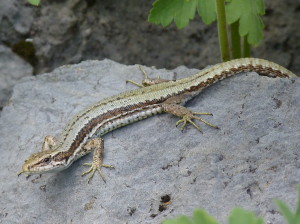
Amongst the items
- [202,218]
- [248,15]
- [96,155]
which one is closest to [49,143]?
[96,155]

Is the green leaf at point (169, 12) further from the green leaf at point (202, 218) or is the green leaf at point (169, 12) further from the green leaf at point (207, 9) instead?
the green leaf at point (202, 218)

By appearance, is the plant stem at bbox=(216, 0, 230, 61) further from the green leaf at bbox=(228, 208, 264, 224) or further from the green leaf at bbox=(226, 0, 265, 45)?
the green leaf at bbox=(228, 208, 264, 224)

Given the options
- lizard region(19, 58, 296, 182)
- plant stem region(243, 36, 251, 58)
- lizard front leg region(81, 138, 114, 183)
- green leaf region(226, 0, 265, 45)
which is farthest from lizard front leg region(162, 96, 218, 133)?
plant stem region(243, 36, 251, 58)

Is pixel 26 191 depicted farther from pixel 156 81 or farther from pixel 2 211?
pixel 156 81

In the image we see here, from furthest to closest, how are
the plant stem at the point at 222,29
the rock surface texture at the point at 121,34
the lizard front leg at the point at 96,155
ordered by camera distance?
the rock surface texture at the point at 121,34
the plant stem at the point at 222,29
the lizard front leg at the point at 96,155

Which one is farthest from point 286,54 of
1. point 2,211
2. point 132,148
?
point 2,211

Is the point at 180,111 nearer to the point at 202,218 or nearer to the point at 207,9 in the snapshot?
the point at 207,9

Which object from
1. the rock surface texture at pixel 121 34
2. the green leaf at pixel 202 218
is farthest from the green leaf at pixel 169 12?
the green leaf at pixel 202 218
